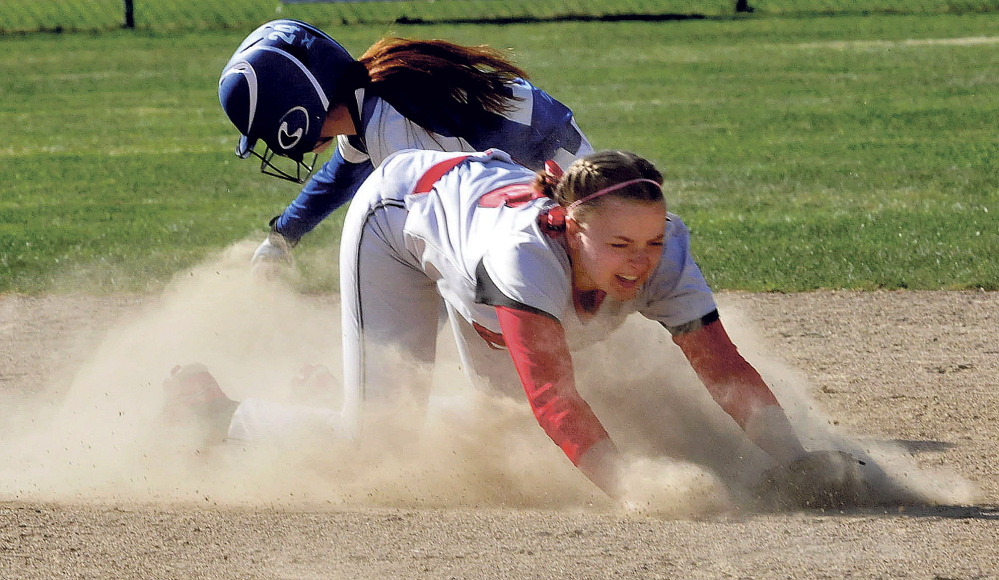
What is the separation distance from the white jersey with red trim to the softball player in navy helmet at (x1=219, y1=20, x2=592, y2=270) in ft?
1.27

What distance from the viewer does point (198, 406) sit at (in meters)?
4.39

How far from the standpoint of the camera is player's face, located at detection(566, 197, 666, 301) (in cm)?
327

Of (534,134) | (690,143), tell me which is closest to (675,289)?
(534,134)

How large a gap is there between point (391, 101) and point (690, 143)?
769cm

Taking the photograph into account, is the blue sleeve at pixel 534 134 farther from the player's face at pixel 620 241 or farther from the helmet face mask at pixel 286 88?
the player's face at pixel 620 241

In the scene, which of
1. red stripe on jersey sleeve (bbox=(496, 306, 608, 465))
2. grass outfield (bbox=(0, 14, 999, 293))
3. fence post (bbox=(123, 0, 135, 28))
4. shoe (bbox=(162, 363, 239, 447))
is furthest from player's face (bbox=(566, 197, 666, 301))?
fence post (bbox=(123, 0, 135, 28))

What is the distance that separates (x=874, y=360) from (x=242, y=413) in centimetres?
276

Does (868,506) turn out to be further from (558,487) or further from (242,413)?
(242,413)

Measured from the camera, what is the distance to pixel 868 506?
12.0 ft

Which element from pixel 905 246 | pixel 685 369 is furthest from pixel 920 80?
pixel 685 369

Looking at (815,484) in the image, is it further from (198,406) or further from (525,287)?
(198,406)

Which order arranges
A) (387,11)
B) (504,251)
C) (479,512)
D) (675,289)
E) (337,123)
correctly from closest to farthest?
(504,251)
(675,289)
(479,512)
(337,123)
(387,11)

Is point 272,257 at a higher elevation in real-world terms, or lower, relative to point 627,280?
lower

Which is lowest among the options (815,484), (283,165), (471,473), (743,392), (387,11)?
(387,11)
